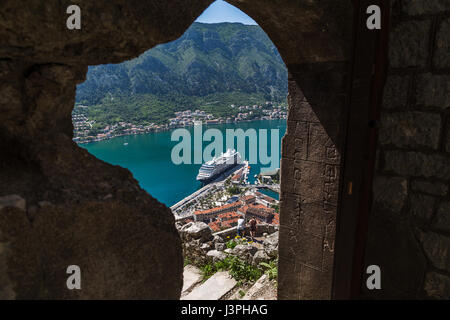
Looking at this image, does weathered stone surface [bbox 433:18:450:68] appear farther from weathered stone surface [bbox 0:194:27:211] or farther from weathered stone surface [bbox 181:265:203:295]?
weathered stone surface [bbox 181:265:203:295]

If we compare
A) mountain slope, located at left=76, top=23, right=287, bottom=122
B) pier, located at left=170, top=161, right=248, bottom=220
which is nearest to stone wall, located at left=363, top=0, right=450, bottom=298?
pier, located at left=170, top=161, right=248, bottom=220

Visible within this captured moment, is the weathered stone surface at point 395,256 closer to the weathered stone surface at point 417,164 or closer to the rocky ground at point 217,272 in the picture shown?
the weathered stone surface at point 417,164

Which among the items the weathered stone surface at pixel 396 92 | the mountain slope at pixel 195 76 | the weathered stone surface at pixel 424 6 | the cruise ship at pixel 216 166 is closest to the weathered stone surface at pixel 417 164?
the weathered stone surface at pixel 396 92

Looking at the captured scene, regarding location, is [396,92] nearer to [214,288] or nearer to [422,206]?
[422,206]

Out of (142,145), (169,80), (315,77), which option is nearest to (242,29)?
(169,80)

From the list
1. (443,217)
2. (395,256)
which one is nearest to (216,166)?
(395,256)

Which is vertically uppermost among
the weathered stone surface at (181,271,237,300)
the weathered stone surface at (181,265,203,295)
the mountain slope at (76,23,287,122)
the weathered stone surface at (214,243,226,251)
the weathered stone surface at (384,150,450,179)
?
the mountain slope at (76,23,287,122)

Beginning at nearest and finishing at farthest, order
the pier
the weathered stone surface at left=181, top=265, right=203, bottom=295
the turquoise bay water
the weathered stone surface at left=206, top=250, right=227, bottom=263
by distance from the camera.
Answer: the weathered stone surface at left=181, top=265, right=203, bottom=295 < the weathered stone surface at left=206, top=250, right=227, bottom=263 < the pier < the turquoise bay water

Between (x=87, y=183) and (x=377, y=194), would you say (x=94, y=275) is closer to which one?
(x=87, y=183)
